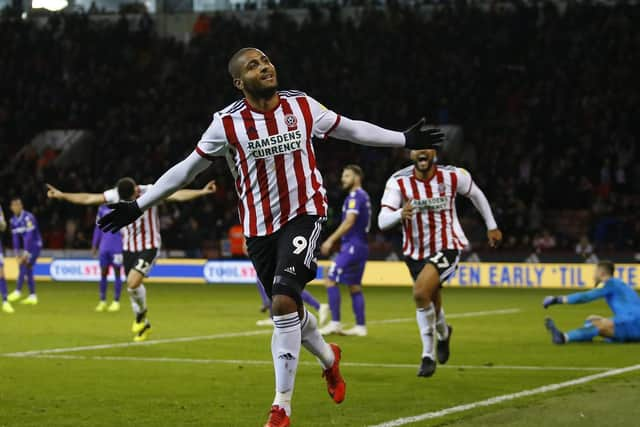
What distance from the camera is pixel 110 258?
2273cm

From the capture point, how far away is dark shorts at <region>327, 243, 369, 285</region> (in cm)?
1653

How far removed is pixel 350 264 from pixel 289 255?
29.8 ft

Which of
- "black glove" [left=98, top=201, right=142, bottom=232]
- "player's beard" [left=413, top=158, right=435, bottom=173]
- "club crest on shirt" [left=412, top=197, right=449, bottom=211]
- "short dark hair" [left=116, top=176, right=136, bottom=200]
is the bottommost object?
"short dark hair" [left=116, top=176, right=136, bottom=200]

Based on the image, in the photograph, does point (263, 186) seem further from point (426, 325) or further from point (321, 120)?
point (426, 325)

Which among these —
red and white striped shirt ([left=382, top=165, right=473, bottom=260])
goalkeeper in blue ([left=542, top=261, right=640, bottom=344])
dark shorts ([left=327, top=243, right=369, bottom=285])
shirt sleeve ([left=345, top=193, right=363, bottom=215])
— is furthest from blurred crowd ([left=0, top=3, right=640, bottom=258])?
red and white striped shirt ([left=382, top=165, right=473, bottom=260])

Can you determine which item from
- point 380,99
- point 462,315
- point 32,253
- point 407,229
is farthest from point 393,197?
point 380,99

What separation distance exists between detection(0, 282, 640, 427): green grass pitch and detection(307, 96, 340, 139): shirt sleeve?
2001 millimetres

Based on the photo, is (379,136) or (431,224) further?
(431,224)

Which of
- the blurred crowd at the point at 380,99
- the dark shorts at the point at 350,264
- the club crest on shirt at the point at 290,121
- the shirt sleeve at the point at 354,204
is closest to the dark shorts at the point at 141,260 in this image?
the dark shorts at the point at 350,264

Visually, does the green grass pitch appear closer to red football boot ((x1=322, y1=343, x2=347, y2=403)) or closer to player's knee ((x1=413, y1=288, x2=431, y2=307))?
red football boot ((x1=322, y1=343, x2=347, y2=403))

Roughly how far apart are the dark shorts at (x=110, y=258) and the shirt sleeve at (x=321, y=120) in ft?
50.0

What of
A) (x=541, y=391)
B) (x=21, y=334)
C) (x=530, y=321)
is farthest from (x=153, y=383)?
(x=530, y=321)

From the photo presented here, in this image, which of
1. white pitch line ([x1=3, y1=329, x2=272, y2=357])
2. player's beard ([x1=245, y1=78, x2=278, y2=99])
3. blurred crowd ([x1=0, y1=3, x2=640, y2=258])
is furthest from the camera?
blurred crowd ([x1=0, y1=3, x2=640, y2=258])

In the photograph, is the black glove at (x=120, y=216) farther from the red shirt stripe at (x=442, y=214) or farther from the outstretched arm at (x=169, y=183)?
the red shirt stripe at (x=442, y=214)
